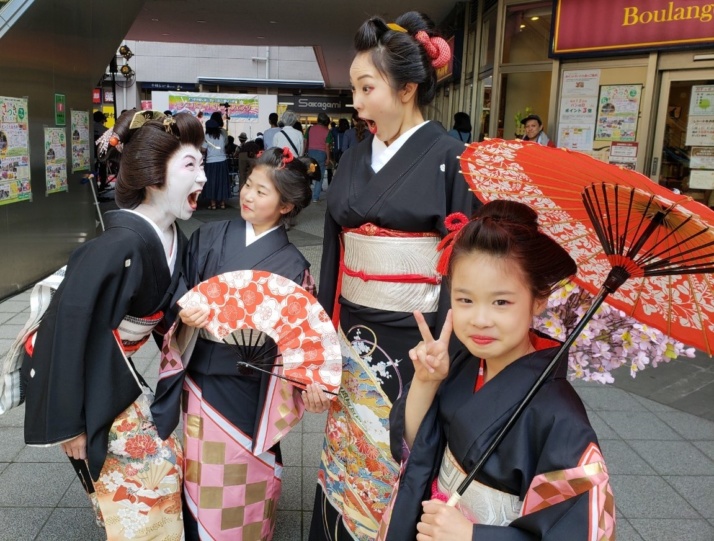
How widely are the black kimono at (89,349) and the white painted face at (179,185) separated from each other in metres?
0.14

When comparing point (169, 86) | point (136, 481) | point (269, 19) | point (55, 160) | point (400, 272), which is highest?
point (169, 86)

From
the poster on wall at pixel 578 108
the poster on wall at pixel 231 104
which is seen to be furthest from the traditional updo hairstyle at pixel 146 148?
the poster on wall at pixel 231 104

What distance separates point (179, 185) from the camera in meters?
2.10

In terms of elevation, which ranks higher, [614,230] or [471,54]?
[471,54]

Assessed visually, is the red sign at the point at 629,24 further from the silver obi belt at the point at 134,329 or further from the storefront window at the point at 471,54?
the silver obi belt at the point at 134,329

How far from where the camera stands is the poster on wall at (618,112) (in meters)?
6.39

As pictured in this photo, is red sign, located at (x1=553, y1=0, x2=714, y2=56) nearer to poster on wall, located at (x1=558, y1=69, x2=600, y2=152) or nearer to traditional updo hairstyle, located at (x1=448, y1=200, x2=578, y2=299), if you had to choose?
poster on wall, located at (x1=558, y1=69, x2=600, y2=152)

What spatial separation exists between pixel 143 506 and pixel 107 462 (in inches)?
7.3

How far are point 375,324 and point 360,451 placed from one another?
17.7 inches

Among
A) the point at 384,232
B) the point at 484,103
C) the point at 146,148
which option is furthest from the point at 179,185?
the point at 484,103

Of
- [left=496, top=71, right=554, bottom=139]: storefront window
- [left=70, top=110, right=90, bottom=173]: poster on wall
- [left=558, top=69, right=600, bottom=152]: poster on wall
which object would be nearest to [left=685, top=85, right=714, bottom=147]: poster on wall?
[left=558, top=69, right=600, bottom=152]: poster on wall

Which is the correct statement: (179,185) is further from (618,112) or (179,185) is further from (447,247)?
(618,112)

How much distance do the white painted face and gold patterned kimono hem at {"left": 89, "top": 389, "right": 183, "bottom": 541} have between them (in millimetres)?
640

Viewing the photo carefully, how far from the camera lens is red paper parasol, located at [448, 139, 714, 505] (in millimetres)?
1179
